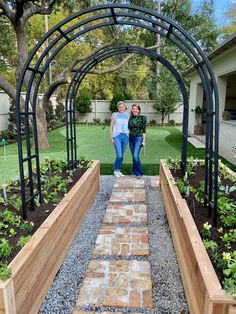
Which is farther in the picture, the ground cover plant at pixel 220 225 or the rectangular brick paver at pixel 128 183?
the rectangular brick paver at pixel 128 183

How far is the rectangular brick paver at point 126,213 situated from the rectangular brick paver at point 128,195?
23 cm

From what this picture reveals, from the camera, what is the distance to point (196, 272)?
1.94 m

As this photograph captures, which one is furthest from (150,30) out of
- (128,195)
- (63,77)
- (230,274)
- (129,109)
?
(129,109)

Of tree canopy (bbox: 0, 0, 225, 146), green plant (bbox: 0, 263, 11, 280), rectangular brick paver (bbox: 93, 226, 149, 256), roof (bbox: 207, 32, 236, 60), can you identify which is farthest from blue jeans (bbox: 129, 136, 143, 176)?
tree canopy (bbox: 0, 0, 225, 146)

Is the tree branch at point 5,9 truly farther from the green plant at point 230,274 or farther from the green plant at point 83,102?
the green plant at point 83,102

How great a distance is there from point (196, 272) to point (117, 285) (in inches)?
31.8

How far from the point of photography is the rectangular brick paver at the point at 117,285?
222 centimetres

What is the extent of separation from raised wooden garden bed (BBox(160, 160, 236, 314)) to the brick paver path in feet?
1.16

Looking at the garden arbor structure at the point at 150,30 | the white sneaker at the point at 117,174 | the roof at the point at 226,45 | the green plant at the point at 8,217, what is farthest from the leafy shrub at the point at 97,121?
the green plant at the point at 8,217

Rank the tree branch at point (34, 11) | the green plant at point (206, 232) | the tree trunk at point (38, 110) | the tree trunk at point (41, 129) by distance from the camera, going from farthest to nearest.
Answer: the tree trunk at point (41, 129)
the tree trunk at point (38, 110)
the tree branch at point (34, 11)
the green plant at point (206, 232)

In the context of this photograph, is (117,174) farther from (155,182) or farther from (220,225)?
(220,225)

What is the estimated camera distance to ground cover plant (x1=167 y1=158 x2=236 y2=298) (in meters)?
1.86

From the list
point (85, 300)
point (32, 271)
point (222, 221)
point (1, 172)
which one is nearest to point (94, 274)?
point (85, 300)

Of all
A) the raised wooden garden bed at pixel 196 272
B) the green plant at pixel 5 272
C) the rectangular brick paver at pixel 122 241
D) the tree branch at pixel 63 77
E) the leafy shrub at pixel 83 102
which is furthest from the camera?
the leafy shrub at pixel 83 102
